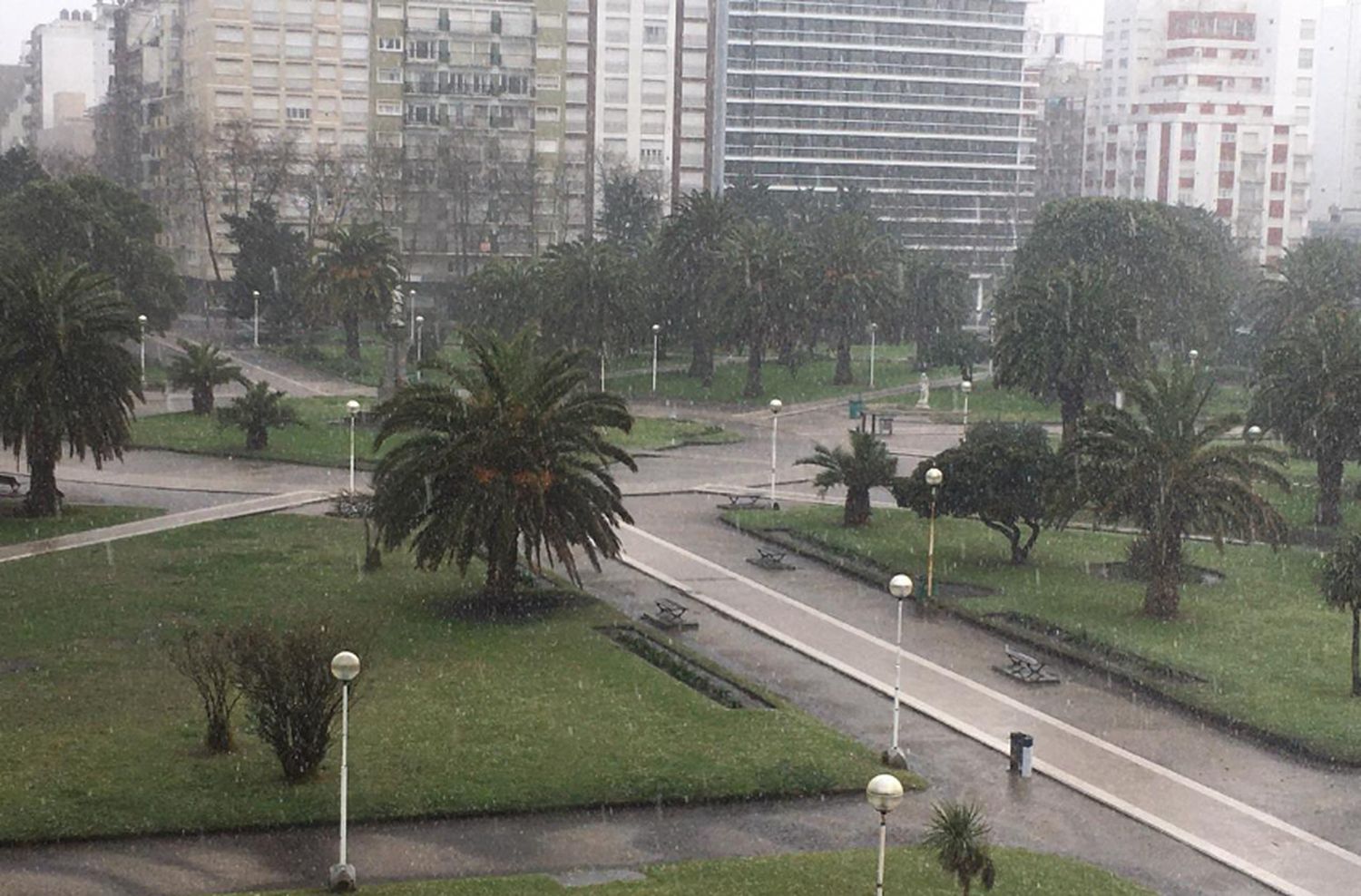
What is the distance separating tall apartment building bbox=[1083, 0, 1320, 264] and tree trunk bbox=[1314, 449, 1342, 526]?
94.3 metres

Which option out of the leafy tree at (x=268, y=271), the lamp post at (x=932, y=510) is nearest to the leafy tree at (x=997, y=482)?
the lamp post at (x=932, y=510)

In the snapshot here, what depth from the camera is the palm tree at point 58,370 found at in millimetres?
39281

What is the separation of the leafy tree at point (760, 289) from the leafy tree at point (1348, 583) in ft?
131

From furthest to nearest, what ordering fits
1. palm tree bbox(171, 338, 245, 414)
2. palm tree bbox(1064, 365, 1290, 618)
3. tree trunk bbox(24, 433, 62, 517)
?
palm tree bbox(171, 338, 245, 414) → tree trunk bbox(24, 433, 62, 517) → palm tree bbox(1064, 365, 1290, 618)

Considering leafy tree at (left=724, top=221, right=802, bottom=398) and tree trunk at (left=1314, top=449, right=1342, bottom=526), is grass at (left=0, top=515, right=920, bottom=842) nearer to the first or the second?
tree trunk at (left=1314, top=449, right=1342, bottom=526)

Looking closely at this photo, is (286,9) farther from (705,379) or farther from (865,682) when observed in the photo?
(865,682)

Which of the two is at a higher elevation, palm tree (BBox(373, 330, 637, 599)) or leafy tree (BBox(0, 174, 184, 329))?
leafy tree (BBox(0, 174, 184, 329))

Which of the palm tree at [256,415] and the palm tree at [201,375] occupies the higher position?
the palm tree at [201,375]

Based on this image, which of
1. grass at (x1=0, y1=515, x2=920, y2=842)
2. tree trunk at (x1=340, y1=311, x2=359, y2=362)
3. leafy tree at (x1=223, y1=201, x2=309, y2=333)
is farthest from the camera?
leafy tree at (x1=223, y1=201, x2=309, y2=333)

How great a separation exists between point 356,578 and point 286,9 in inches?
3178

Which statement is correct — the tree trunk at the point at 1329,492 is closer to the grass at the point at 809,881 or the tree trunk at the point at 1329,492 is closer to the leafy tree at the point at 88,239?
the grass at the point at 809,881

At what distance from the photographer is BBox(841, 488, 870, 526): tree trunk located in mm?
43375

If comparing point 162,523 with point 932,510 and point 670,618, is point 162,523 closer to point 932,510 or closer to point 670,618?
point 670,618

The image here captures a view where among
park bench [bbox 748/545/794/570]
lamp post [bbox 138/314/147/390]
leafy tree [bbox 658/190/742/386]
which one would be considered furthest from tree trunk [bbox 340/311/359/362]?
park bench [bbox 748/545/794/570]
